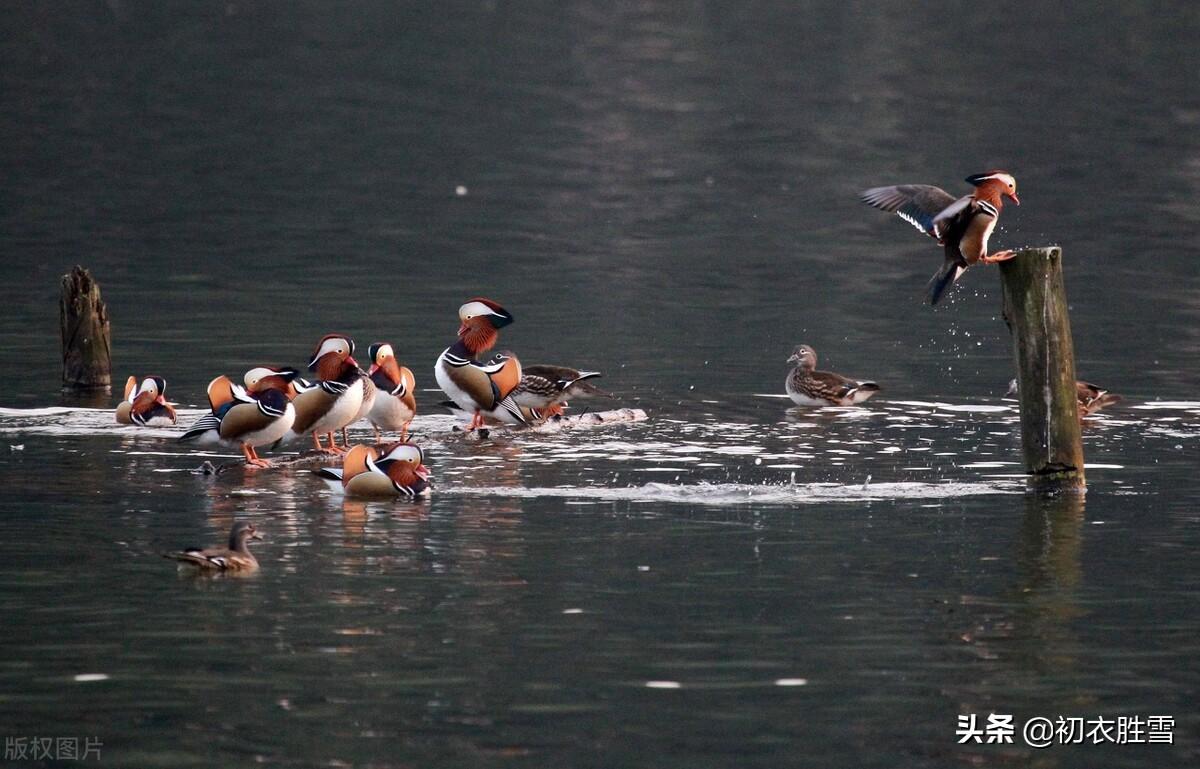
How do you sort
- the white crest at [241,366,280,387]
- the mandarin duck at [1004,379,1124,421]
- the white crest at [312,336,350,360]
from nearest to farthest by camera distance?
the white crest at [312,336,350,360] → the white crest at [241,366,280,387] → the mandarin duck at [1004,379,1124,421]

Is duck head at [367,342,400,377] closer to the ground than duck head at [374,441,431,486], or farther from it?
farther from it

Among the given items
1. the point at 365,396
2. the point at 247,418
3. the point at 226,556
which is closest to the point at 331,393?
the point at 365,396

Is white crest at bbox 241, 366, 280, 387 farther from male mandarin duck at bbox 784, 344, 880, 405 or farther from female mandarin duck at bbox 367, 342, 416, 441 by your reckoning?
male mandarin duck at bbox 784, 344, 880, 405

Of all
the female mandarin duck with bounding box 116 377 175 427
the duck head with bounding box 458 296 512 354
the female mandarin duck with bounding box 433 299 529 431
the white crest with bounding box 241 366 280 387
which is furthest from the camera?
the duck head with bounding box 458 296 512 354

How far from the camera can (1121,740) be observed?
1093 centimetres

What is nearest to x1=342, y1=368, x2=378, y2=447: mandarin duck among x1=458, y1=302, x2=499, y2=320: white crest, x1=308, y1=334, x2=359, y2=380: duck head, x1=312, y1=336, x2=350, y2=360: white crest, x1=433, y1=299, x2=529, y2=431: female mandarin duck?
x1=308, y1=334, x2=359, y2=380: duck head

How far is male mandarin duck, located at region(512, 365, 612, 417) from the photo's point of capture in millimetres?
19781

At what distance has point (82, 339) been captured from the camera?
70.5 feet

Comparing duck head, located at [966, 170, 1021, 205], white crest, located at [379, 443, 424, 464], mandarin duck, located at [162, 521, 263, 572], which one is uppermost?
duck head, located at [966, 170, 1021, 205]

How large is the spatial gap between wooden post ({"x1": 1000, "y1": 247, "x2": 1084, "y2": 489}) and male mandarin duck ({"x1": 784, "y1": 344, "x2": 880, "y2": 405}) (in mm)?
4214

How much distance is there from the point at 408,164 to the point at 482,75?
18.5 m

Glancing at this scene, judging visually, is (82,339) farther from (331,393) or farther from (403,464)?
(403,464)

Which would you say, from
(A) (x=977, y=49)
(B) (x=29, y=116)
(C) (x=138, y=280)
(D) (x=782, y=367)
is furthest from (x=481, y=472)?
(A) (x=977, y=49)

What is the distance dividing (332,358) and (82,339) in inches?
183
